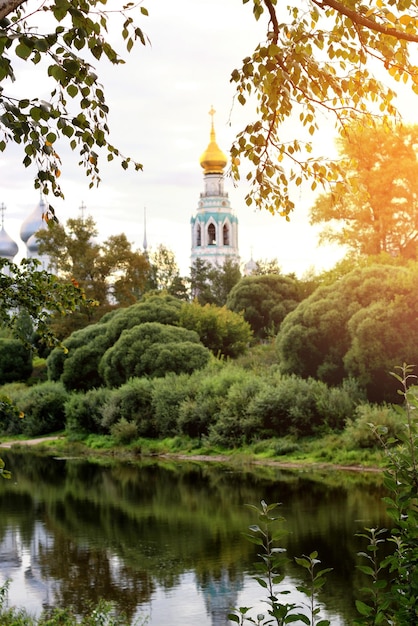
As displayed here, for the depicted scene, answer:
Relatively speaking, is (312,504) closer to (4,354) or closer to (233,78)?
(233,78)

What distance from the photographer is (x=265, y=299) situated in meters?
47.1

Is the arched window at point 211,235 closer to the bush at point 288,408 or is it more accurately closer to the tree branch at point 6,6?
the bush at point 288,408

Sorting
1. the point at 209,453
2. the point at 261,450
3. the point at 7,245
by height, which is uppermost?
the point at 7,245

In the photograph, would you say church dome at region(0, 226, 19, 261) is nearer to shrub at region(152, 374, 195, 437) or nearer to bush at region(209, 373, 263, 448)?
shrub at region(152, 374, 195, 437)

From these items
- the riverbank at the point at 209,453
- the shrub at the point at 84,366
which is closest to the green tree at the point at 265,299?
the shrub at the point at 84,366

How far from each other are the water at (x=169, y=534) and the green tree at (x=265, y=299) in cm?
1906

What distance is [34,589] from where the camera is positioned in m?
13.2

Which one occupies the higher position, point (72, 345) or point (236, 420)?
point (72, 345)

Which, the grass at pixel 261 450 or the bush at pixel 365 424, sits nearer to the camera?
the bush at pixel 365 424

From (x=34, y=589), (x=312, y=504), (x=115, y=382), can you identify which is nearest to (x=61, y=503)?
(x=312, y=504)

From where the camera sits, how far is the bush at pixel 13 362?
46.1 meters

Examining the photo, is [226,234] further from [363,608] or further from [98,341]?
[363,608]

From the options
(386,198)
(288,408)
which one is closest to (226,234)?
(386,198)

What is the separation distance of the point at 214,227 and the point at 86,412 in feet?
166
